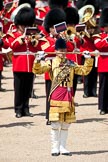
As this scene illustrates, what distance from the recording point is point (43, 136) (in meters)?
9.14

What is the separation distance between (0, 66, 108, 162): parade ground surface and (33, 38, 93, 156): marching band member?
187 mm

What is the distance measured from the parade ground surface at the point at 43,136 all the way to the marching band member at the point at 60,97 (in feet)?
0.61

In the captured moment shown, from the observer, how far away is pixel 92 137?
9094 millimetres

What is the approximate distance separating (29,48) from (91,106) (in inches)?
68.4

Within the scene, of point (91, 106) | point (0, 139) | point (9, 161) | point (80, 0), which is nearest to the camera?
point (9, 161)

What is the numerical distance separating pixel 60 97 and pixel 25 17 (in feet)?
9.42

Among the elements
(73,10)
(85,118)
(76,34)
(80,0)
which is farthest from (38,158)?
(80,0)

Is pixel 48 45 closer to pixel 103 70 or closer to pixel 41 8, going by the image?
pixel 103 70

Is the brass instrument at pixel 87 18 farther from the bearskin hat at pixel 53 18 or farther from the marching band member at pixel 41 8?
the marching band member at pixel 41 8

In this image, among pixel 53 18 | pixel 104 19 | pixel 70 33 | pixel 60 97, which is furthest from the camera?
pixel 104 19

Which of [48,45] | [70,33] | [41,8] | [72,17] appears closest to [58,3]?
[41,8]

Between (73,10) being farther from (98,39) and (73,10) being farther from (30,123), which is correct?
(30,123)

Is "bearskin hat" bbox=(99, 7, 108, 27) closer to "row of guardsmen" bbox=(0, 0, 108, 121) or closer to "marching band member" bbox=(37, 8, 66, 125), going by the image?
"row of guardsmen" bbox=(0, 0, 108, 121)

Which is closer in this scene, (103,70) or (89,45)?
(103,70)
